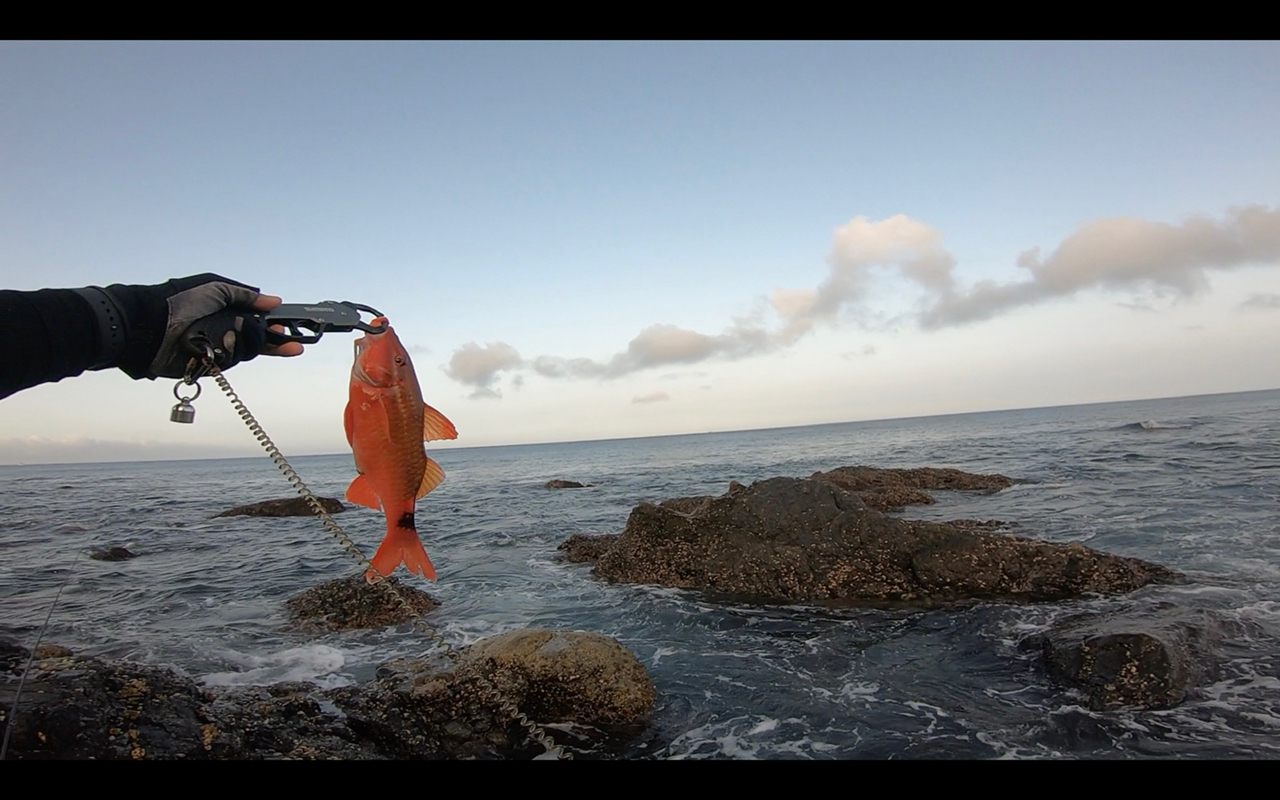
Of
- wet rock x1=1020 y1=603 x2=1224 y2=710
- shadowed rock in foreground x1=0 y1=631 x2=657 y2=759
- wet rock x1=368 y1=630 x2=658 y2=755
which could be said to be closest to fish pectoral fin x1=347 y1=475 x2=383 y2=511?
shadowed rock in foreground x1=0 y1=631 x2=657 y2=759

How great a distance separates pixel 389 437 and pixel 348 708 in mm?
4669

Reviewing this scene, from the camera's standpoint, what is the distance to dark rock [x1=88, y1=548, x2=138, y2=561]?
1657 centimetres

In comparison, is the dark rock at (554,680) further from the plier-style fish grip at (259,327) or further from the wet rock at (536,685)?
the plier-style fish grip at (259,327)

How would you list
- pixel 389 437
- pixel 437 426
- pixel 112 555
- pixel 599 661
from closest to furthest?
pixel 389 437 < pixel 437 426 < pixel 599 661 < pixel 112 555

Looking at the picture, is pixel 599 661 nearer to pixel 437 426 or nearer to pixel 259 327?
pixel 437 426

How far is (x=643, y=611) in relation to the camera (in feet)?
34.6

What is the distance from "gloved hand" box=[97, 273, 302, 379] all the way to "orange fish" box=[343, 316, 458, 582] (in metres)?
0.92

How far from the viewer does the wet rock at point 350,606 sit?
1018 centimetres

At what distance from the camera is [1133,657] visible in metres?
6.59

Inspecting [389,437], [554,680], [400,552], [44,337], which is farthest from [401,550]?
[554,680]

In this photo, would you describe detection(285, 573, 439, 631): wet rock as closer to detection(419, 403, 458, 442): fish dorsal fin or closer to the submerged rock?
detection(419, 403, 458, 442): fish dorsal fin
